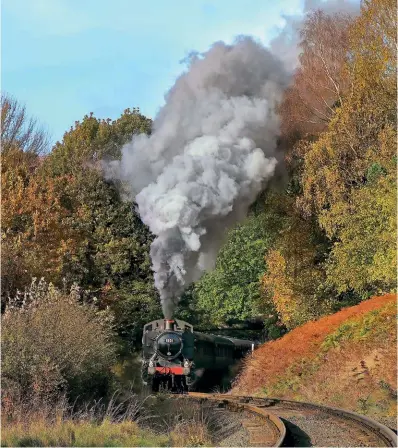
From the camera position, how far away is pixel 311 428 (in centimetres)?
1227

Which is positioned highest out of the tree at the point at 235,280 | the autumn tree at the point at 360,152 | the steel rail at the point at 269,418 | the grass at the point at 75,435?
the autumn tree at the point at 360,152

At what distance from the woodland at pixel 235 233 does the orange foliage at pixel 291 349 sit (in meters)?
0.90

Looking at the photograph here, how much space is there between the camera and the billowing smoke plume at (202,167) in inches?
720

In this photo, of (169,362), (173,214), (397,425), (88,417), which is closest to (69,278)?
(169,362)

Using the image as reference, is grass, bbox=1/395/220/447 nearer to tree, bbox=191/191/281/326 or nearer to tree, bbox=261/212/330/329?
tree, bbox=261/212/330/329

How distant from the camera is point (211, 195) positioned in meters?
18.4

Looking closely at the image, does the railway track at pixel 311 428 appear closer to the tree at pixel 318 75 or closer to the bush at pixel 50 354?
the bush at pixel 50 354

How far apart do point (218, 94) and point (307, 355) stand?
8.91 metres

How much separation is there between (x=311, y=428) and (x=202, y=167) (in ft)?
28.4

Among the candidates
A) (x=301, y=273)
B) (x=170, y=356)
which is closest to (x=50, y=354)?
(x=170, y=356)

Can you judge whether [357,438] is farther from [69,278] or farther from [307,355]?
[69,278]

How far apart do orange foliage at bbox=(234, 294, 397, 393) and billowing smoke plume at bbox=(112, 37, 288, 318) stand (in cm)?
447

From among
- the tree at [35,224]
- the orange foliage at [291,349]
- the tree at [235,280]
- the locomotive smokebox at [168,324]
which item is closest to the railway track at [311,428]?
the locomotive smokebox at [168,324]

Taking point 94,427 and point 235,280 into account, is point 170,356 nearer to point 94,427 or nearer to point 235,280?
point 94,427
